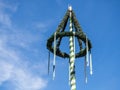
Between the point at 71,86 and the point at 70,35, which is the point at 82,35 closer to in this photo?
the point at 70,35

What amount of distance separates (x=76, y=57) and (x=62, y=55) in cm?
117

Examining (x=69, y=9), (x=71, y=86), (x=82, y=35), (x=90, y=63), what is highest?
(x=69, y=9)

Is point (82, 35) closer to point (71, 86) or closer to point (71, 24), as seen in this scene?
point (71, 24)

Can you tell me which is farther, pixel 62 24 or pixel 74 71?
pixel 62 24

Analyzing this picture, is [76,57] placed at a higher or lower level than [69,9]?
lower

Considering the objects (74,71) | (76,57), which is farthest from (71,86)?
(76,57)

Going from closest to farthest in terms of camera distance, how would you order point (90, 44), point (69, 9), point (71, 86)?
point (71, 86) → point (90, 44) → point (69, 9)

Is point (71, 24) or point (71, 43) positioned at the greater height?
point (71, 24)

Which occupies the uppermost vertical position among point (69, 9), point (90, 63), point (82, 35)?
point (69, 9)

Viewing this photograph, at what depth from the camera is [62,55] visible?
31.7 meters

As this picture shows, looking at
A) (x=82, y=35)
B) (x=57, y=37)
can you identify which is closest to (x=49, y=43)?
(x=57, y=37)

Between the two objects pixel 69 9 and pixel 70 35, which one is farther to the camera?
pixel 69 9

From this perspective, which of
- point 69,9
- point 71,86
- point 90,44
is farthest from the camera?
point 69,9

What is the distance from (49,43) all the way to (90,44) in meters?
3.32
